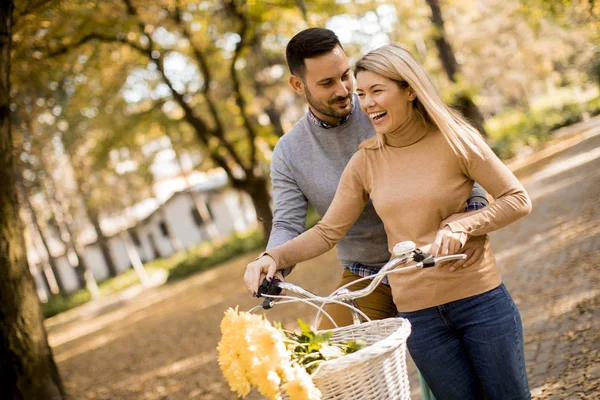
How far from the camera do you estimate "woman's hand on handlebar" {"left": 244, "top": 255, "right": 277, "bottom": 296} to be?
278cm

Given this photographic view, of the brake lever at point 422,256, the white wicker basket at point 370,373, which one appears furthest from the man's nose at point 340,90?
the white wicker basket at point 370,373

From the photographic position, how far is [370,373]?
6.98ft

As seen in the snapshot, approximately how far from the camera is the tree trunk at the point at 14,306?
6.86 meters

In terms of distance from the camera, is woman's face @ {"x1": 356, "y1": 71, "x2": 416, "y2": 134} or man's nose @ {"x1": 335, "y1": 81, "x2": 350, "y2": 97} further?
man's nose @ {"x1": 335, "y1": 81, "x2": 350, "y2": 97}

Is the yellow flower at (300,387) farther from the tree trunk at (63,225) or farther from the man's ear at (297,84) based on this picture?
the tree trunk at (63,225)

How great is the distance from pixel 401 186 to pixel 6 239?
216 inches

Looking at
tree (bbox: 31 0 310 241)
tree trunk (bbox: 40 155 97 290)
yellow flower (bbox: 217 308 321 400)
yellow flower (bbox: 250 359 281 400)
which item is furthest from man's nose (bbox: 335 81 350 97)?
tree trunk (bbox: 40 155 97 290)

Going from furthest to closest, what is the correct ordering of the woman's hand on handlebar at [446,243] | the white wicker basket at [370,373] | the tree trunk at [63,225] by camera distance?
the tree trunk at [63,225], the woman's hand on handlebar at [446,243], the white wicker basket at [370,373]

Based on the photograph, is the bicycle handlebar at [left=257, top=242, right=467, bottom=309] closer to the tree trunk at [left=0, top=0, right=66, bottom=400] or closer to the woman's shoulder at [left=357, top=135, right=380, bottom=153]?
the woman's shoulder at [left=357, top=135, right=380, bottom=153]

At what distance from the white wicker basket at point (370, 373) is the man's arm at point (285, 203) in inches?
45.3

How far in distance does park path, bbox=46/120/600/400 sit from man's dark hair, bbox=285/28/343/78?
116 inches

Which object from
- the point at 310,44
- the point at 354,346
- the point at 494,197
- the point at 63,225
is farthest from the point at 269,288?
the point at 63,225

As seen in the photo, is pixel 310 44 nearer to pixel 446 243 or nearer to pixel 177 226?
pixel 446 243

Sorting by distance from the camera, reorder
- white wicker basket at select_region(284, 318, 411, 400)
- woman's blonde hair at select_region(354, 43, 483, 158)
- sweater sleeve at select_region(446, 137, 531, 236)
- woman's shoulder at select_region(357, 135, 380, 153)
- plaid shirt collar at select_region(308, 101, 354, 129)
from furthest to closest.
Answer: plaid shirt collar at select_region(308, 101, 354, 129), woman's shoulder at select_region(357, 135, 380, 153), woman's blonde hair at select_region(354, 43, 483, 158), sweater sleeve at select_region(446, 137, 531, 236), white wicker basket at select_region(284, 318, 411, 400)
